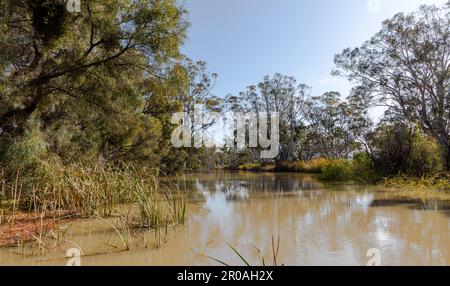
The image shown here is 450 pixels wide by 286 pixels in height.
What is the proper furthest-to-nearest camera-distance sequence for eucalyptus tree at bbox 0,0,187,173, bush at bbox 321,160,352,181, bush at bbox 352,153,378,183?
bush at bbox 321,160,352,181, bush at bbox 352,153,378,183, eucalyptus tree at bbox 0,0,187,173

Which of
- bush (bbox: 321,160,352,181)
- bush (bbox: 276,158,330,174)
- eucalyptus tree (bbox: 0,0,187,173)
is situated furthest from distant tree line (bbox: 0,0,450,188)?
bush (bbox: 276,158,330,174)

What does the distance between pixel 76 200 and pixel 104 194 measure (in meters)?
0.63

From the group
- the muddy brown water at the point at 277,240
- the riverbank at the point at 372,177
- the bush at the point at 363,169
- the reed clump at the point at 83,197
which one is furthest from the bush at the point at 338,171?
the reed clump at the point at 83,197

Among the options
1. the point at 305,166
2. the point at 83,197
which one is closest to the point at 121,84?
the point at 83,197

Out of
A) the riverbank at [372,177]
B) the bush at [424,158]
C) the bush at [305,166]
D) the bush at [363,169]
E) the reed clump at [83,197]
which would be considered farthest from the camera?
the bush at [305,166]

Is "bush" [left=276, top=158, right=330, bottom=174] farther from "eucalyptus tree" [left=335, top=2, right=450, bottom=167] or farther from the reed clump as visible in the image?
the reed clump

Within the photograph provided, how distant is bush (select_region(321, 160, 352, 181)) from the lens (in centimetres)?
1496

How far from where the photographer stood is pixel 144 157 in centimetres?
1412

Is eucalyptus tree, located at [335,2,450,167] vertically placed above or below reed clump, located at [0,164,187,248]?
above

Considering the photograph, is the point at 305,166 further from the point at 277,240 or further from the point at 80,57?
the point at 277,240

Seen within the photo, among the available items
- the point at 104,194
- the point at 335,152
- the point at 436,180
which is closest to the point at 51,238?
the point at 104,194

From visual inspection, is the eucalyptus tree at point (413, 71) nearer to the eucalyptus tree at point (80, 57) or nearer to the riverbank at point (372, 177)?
the riverbank at point (372, 177)

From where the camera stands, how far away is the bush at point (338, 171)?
1496 centimetres
